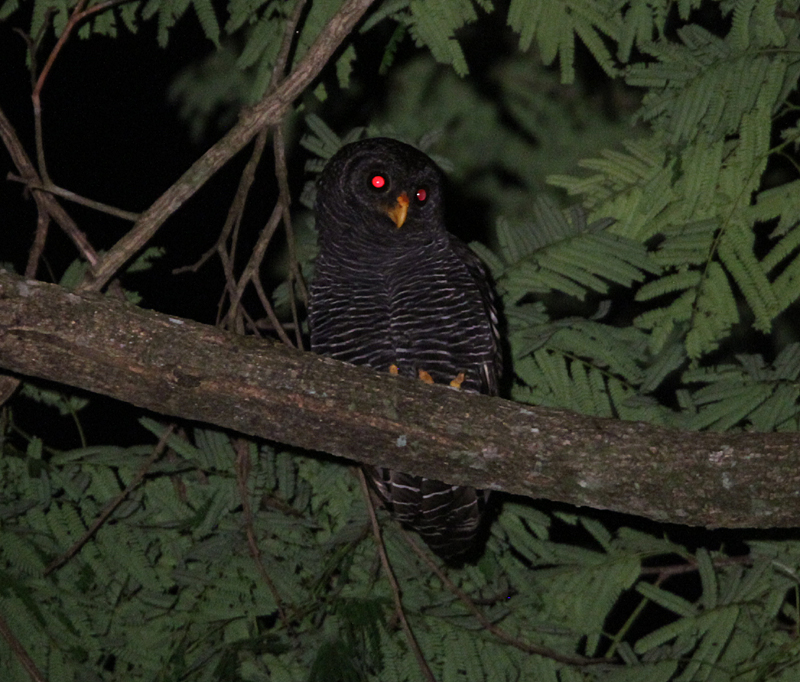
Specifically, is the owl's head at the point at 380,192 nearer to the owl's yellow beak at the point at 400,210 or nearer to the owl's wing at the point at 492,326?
the owl's yellow beak at the point at 400,210

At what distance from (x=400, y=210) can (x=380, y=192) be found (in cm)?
13

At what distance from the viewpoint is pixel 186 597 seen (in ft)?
14.0

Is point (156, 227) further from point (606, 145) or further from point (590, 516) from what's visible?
point (606, 145)

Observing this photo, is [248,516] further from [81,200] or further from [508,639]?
[81,200]

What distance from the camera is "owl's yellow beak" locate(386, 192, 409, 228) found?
4.56m

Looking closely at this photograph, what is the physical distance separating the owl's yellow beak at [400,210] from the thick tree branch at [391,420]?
5.23ft

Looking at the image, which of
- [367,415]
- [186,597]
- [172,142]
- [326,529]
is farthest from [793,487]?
[172,142]

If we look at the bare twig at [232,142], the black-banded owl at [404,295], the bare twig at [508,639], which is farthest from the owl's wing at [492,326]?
the bare twig at [232,142]

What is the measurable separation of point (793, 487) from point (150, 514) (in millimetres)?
2680

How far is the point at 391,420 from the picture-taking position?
9.97ft

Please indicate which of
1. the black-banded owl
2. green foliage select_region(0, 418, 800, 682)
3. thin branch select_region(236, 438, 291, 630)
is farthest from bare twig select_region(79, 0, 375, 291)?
thin branch select_region(236, 438, 291, 630)

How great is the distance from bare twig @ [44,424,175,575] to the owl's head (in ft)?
4.19

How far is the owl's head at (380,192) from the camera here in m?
4.54

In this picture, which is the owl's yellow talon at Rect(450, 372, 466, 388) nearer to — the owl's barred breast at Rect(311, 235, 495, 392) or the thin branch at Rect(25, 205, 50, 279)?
the owl's barred breast at Rect(311, 235, 495, 392)
